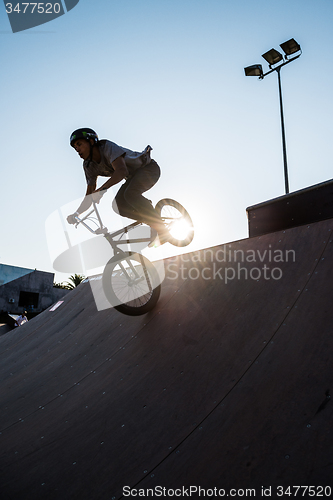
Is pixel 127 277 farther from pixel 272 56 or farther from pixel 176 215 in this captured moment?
pixel 272 56

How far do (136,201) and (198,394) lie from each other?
2.49 metres

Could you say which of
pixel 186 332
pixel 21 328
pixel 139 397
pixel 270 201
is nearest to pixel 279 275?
pixel 186 332

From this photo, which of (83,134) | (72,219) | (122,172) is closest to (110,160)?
(122,172)

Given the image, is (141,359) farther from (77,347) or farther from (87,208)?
(87,208)

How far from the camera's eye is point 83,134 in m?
3.65

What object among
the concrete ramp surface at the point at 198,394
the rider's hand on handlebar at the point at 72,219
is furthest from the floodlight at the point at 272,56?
the rider's hand on handlebar at the point at 72,219

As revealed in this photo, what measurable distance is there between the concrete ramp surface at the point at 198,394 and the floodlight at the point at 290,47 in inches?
404

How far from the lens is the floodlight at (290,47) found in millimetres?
10922

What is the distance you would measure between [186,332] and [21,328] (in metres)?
4.93

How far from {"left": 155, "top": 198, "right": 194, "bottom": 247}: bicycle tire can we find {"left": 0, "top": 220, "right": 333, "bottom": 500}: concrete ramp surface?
0.81 m

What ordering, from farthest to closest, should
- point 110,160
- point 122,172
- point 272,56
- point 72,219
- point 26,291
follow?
point 26,291 < point 272,56 < point 72,219 < point 110,160 < point 122,172

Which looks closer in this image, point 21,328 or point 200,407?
point 200,407

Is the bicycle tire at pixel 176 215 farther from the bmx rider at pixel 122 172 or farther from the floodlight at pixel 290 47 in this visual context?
the floodlight at pixel 290 47

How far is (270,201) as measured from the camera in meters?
5.50
